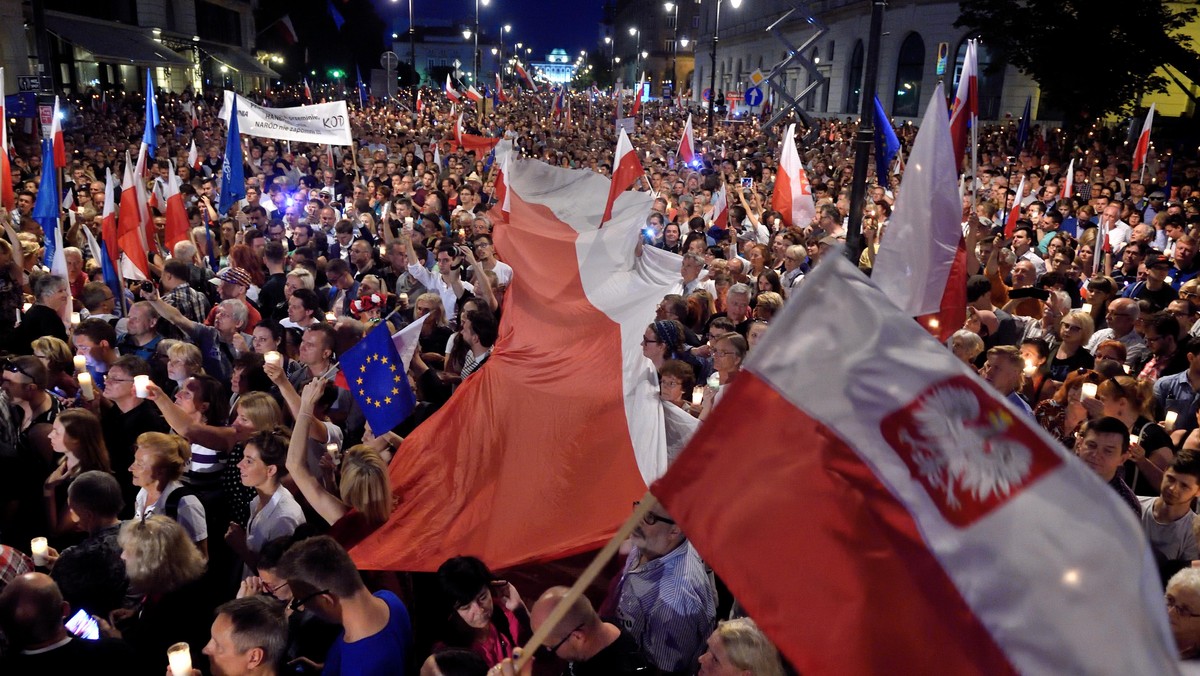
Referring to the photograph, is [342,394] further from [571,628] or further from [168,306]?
[571,628]

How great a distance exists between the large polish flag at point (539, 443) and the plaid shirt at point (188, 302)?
9.77 feet

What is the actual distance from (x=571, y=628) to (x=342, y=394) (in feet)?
11.8

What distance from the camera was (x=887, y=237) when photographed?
5027 mm

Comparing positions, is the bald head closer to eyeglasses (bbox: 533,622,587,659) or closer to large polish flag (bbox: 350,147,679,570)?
large polish flag (bbox: 350,147,679,570)

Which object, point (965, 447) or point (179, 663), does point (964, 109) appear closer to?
point (965, 447)

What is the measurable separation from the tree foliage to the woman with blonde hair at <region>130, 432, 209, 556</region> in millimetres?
27037

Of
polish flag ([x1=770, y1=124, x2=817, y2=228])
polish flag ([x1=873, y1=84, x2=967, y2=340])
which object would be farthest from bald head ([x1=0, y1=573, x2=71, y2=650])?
polish flag ([x1=770, y1=124, x2=817, y2=228])

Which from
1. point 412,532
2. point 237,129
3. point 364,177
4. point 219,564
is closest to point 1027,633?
point 412,532

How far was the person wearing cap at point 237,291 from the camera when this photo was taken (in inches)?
308

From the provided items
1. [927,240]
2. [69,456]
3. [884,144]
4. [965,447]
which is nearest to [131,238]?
[69,456]

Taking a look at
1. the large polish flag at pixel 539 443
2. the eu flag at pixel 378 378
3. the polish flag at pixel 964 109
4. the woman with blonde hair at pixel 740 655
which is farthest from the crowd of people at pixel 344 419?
the polish flag at pixel 964 109

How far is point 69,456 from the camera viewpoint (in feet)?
17.3

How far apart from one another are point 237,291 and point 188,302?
0.63 metres

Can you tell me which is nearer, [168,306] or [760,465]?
[760,465]
